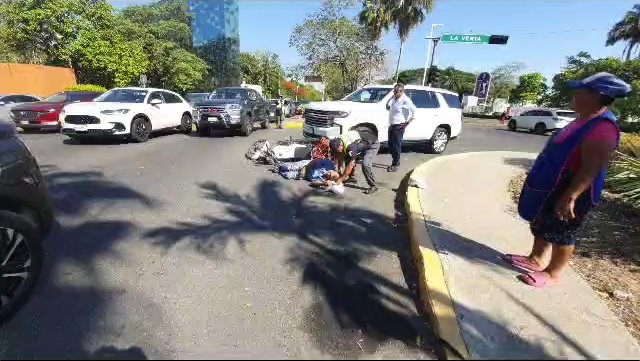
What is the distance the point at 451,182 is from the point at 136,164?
20.4 ft

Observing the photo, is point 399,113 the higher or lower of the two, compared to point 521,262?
higher

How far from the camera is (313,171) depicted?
23.2 ft

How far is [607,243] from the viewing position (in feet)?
14.5

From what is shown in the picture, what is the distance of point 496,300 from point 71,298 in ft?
11.1

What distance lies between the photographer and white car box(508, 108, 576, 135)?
71.9 feet

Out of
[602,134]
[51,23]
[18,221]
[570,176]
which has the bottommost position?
[18,221]

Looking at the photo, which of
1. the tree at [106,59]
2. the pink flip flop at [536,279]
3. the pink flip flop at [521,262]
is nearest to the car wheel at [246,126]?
the pink flip flop at [521,262]

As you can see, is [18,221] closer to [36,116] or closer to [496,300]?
[496,300]

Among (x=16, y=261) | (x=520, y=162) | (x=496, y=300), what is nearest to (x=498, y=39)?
(x=520, y=162)

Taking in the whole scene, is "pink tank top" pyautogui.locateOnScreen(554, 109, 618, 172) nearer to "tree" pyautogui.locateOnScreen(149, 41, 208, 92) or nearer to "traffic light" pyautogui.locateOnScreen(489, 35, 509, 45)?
"traffic light" pyautogui.locateOnScreen(489, 35, 509, 45)

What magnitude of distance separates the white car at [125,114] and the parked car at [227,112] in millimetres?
985

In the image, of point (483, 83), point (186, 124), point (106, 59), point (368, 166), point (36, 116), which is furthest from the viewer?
point (483, 83)

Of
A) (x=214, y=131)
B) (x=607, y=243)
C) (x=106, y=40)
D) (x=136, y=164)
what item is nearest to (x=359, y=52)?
(x=106, y=40)

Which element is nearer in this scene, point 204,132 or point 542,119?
point 204,132
